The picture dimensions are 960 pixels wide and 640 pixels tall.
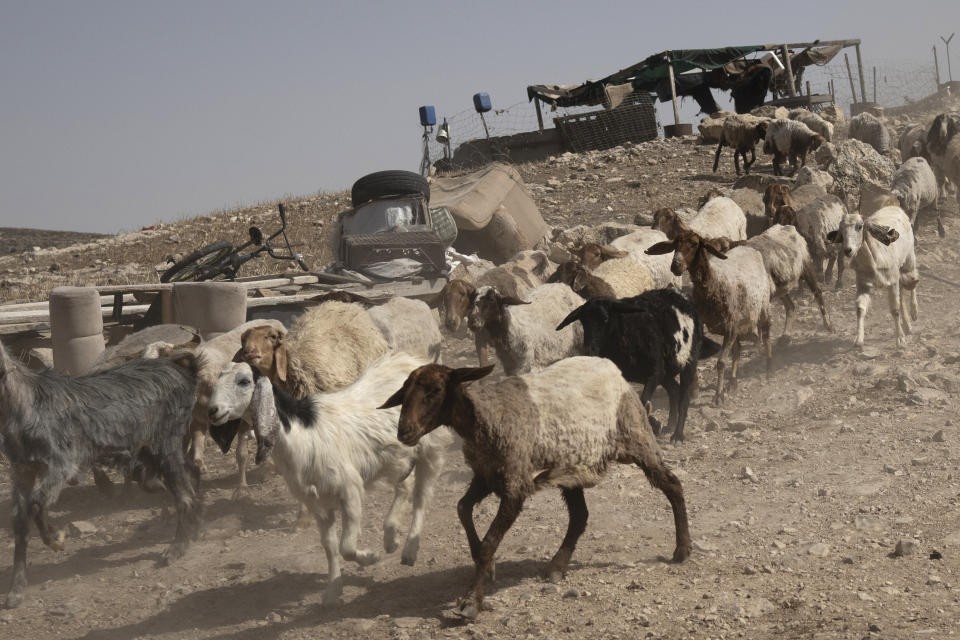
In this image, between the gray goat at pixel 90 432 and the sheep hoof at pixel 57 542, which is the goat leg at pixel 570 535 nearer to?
the gray goat at pixel 90 432

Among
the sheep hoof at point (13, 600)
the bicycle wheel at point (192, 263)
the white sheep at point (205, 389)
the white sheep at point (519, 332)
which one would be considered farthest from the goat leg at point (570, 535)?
the bicycle wheel at point (192, 263)

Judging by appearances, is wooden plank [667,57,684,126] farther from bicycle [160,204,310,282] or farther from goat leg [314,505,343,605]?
goat leg [314,505,343,605]

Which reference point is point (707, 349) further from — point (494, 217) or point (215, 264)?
point (494, 217)

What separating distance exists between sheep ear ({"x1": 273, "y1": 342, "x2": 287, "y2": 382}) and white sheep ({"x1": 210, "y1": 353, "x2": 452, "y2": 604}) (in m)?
1.30

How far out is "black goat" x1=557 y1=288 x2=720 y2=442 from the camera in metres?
8.34

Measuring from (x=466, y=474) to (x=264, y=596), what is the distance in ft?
7.78

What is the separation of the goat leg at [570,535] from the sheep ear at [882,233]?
6.57 metres

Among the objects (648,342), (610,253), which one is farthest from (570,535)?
(610,253)

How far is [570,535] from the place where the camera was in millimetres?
5680

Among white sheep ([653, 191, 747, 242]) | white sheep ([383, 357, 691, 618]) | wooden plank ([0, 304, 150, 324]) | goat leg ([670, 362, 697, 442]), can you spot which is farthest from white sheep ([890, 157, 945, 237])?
white sheep ([383, 357, 691, 618])

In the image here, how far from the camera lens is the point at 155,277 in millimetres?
17250

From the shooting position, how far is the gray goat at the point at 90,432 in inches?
255

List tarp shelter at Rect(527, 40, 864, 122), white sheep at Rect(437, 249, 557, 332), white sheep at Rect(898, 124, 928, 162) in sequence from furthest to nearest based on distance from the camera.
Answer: tarp shelter at Rect(527, 40, 864, 122) → white sheep at Rect(898, 124, 928, 162) → white sheep at Rect(437, 249, 557, 332)

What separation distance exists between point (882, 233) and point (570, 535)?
22.3 ft
